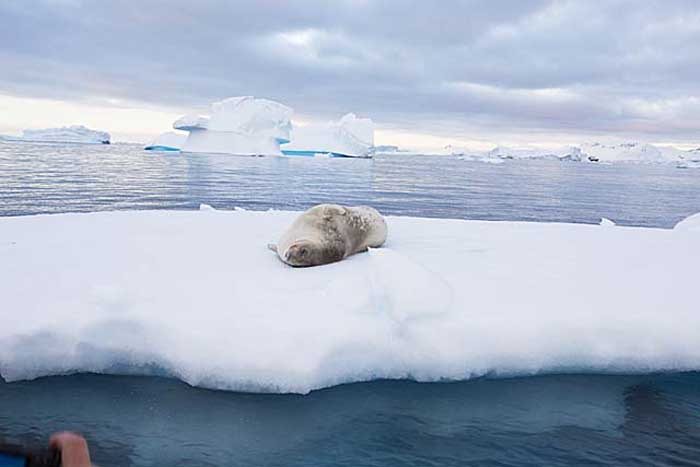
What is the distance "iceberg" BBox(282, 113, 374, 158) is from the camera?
170 feet

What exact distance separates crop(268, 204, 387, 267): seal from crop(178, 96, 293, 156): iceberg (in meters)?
44.5

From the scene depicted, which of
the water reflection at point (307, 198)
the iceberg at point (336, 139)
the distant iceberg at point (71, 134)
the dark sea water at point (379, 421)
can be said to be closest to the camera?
the dark sea water at point (379, 421)

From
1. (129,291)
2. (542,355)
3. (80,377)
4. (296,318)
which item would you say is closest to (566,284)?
(542,355)

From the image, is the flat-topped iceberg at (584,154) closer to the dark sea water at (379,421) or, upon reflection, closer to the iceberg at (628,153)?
the iceberg at (628,153)

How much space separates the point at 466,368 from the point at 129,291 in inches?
91.3

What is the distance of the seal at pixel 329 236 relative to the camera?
199 inches

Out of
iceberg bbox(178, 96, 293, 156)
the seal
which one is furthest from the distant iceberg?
the seal

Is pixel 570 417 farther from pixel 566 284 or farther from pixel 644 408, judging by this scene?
pixel 566 284

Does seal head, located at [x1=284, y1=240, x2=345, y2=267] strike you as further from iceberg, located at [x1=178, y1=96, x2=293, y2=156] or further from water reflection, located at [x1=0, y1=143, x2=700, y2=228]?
iceberg, located at [x1=178, y1=96, x2=293, y2=156]

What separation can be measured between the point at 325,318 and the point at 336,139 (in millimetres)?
54630

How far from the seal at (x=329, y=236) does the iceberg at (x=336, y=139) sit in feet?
152

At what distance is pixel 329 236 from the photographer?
17.6 ft

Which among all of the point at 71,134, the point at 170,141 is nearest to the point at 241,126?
the point at 170,141

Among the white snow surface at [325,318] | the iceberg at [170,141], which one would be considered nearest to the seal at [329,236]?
the white snow surface at [325,318]
